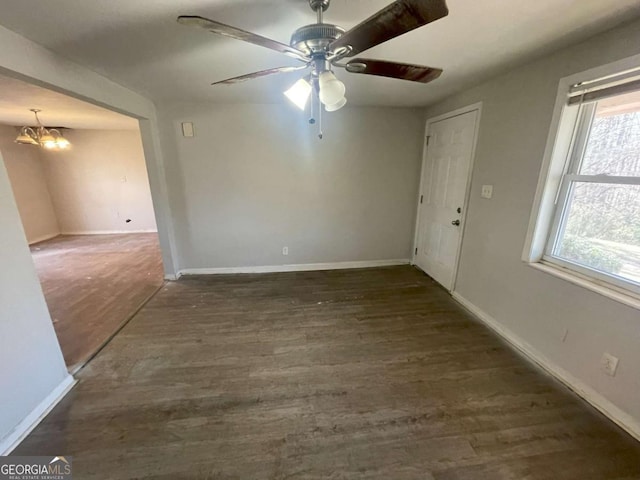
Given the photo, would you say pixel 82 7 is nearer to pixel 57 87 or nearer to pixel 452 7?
pixel 57 87

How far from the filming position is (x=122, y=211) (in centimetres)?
613

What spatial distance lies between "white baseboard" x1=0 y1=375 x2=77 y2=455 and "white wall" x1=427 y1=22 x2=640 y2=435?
3.41 metres

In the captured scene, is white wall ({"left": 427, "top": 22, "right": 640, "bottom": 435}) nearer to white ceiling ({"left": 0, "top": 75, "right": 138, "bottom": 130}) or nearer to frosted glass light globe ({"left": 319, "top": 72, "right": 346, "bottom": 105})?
frosted glass light globe ({"left": 319, "top": 72, "right": 346, "bottom": 105})

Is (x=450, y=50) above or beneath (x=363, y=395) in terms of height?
above

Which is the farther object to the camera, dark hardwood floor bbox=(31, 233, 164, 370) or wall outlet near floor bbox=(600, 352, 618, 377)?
dark hardwood floor bbox=(31, 233, 164, 370)

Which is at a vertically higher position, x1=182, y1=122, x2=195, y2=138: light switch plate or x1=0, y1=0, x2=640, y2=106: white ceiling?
x1=0, y1=0, x2=640, y2=106: white ceiling

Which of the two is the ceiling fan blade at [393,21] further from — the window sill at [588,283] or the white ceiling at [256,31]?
the window sill at [588,283]

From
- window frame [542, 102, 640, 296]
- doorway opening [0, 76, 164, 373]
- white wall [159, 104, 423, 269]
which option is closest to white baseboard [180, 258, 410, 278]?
white wall [159, 104, 423, 269]

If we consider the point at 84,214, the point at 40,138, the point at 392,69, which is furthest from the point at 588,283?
Result: the point at 84,214

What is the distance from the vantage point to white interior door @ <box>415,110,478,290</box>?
287cm

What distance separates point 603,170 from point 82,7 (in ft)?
10.1

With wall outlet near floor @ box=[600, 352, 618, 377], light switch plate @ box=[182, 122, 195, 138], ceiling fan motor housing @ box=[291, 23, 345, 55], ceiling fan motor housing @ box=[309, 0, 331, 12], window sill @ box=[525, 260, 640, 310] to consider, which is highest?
ceiling fan motor housing @ box=[309, 0, 331, 12]

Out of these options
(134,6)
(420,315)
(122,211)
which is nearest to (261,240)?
(420,315)

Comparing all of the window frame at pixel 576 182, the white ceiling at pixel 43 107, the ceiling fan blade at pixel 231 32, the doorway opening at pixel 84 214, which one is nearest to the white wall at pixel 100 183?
the doorway opening at pixel 84 214
